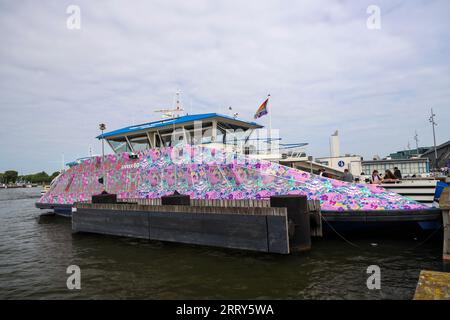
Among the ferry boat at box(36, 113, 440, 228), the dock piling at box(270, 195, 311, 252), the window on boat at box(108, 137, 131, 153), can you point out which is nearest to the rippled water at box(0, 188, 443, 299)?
the dock piling at box(270, 195, 311, 252)

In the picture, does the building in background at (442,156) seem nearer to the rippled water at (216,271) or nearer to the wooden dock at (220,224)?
the rippled water at (216,271)

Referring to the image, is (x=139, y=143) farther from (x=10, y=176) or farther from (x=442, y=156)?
(x=10, y=176)

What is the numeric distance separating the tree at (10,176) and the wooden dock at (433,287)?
648ft

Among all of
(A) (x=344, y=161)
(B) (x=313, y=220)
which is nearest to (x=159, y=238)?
(B) (x=313, y=220)

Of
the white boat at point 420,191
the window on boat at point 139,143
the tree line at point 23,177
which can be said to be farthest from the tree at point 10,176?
the white boat at point 420,191

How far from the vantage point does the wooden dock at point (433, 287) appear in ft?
13.1

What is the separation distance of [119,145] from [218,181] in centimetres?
928

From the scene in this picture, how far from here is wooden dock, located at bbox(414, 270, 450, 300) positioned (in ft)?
13.1

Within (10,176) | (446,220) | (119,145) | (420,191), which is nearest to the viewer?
(446,220)

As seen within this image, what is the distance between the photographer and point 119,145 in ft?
62.4

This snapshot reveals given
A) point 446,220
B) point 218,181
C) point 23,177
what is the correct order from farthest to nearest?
point 23,177
point 218,181
point 446,220

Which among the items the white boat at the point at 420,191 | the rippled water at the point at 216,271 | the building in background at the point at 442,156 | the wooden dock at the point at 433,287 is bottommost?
the rippled water at the point at 216,271

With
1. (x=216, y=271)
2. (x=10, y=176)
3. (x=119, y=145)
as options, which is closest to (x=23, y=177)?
(x=10, y=176)
